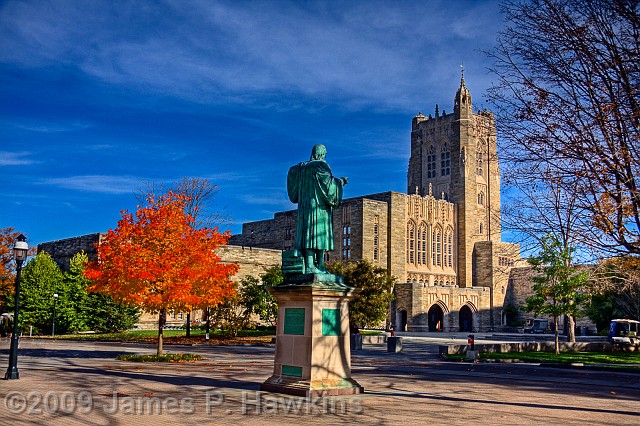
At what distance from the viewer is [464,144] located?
3290 inches

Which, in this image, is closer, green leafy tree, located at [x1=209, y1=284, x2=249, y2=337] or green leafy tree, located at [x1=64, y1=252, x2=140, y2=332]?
green leafy tree, located at [x1=209, y1=284, x2=249, y2=337]

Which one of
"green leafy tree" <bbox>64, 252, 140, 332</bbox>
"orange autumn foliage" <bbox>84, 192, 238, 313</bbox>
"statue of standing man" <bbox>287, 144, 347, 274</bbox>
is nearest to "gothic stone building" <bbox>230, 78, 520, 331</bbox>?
"green leafy tree" <bbox>64, 252, 140, 332</bbox>

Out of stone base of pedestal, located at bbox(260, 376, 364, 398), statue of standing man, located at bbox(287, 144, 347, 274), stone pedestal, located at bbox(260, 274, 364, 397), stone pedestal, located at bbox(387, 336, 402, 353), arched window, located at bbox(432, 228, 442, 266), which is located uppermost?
arched window, located at bbox(432, 228, 442, 266)

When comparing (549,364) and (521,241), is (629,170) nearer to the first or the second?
(521,241)

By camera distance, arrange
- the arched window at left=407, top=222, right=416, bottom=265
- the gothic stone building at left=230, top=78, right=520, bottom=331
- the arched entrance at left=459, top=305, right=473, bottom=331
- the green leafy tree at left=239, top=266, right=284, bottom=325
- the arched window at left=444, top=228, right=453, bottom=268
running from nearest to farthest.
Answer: the green leafy tree at left=239, top=266, right=284, bottom=325 < the gothic stone building at left=230, top=78, right=520, bottom=331 < the arched window at left=407, top=222, right=416, bottom=265 < the arched entrance at left=459, top=305, right=473, bottom=331 < the arched window at left=444, top=228, right=453, bottom=268

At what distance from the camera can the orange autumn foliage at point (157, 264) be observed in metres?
22.8

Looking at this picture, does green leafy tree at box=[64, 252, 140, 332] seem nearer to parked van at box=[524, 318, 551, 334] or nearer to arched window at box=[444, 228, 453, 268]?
arched window at box=[444, 228, 453, 268]

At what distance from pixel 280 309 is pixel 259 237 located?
2765 inches

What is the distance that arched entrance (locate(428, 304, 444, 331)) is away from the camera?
73000 mm

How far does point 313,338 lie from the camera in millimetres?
12133

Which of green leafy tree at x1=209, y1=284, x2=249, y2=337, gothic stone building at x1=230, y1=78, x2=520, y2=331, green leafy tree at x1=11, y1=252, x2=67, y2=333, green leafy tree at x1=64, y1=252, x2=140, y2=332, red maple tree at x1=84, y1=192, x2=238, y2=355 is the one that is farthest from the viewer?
gothic stone building at x1=230, y1=78, x2=520, y2=331

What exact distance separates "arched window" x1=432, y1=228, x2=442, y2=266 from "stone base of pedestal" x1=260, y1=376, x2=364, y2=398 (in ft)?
217

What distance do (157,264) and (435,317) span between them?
55.8 meters

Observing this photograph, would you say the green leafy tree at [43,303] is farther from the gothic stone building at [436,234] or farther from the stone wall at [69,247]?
the gothic stone building at [436,234]
